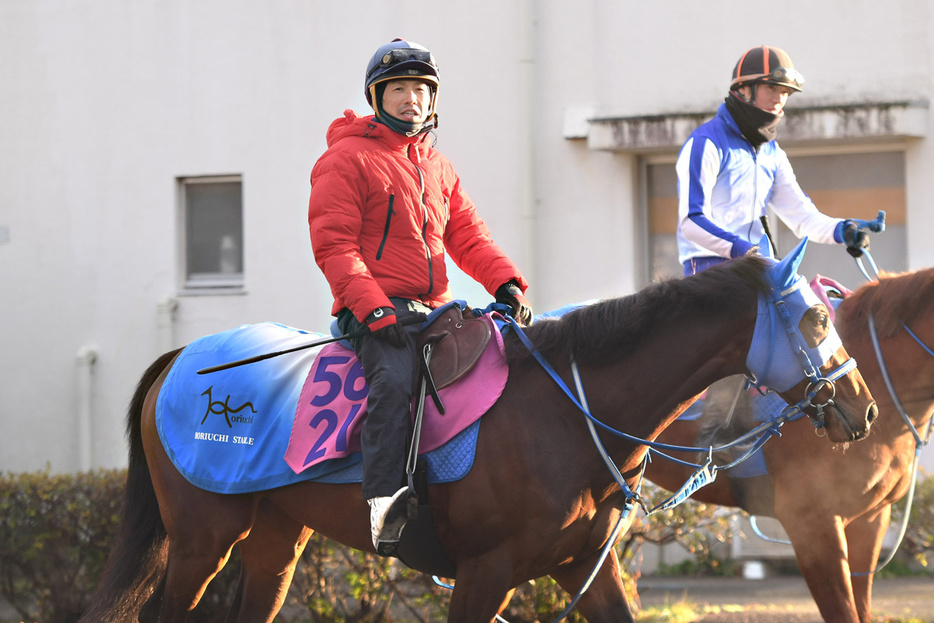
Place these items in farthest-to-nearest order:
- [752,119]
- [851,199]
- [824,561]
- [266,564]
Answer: [851,199]
[752,119]
[266,564]
[824,561]

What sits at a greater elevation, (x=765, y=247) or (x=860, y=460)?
(x=765, y=247)

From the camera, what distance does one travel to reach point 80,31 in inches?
386

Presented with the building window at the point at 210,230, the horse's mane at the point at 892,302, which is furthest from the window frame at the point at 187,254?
the horse's mane at the point at 892,302

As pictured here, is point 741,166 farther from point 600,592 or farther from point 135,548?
point 135,548

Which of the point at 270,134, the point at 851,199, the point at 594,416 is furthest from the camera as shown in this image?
the point at 270,134

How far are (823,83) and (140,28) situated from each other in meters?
6.05

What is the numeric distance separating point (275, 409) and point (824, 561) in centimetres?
247

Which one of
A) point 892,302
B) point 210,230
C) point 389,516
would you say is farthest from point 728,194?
point 210,230

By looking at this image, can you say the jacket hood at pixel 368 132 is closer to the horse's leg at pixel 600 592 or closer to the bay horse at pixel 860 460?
the horse's leg at pixel 600 592

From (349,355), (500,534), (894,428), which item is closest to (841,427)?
(500,534)

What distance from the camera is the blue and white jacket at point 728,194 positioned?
5.14 meters

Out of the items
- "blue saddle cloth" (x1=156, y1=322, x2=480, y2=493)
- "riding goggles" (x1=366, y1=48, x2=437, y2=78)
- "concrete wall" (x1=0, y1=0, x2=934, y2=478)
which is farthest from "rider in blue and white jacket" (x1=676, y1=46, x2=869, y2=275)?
"concrete wall" (x1=0, y1=0, x2=934, y2=478)

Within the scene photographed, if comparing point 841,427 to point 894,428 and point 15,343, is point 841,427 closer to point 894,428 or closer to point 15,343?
point 894,428

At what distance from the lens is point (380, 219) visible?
13.4 ft
